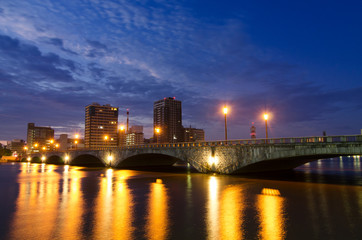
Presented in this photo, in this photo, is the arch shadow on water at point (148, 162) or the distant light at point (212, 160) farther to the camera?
the arch shadow on water at point (148, 162)

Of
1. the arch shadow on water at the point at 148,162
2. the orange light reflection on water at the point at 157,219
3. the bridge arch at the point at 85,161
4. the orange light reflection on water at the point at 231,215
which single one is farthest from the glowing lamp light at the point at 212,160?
the bridge arch at the point at 85,161

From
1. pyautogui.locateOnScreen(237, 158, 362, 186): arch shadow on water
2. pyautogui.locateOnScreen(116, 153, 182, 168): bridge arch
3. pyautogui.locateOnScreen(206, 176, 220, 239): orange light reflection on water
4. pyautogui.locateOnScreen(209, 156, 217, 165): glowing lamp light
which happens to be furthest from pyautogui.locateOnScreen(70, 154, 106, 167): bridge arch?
pyautogui.locateOnScreen(206, 176, 220, 239): orange light reflection on water

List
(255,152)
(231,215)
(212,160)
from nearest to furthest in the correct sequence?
(231,215) < (255,152) < (212,160)

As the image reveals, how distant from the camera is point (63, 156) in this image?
3844 inches

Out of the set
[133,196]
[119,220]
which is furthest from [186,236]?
[133,196]

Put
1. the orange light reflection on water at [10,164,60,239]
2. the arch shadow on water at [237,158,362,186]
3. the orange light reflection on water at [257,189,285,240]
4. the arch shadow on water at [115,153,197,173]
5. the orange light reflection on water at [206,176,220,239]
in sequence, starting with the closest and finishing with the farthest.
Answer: the orange light reflection on water at [257,189,285,240] → the orange light reflection on water at [206,176,220,239] → the orange light reflection on water at [10,164,60,239] → the arch shadow on water at [237,158,362,186] → the arch shadow on water at [115,153,197,173]

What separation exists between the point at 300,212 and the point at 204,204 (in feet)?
21.0

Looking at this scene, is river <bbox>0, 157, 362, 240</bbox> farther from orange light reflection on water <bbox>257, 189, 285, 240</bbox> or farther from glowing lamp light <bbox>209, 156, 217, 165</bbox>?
glowing lamp light <bbox>209, 156, 217, 165</bbox>

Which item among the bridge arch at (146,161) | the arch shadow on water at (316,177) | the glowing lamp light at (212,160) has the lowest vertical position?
the arch shadow on water at (316,177)

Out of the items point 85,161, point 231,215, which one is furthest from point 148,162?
point 231,215

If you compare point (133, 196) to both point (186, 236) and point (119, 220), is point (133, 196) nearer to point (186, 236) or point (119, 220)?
point (119, 220)

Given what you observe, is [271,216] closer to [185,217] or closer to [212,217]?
[212,217]

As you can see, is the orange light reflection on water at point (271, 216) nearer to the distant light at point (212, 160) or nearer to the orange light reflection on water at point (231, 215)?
the orange light reflection on water at point (231, 215)

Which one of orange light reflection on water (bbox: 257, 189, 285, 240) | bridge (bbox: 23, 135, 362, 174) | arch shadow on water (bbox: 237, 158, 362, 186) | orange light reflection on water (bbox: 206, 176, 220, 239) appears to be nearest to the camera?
orange light reflection on water (bbox: 257, 189, 285, 240)
